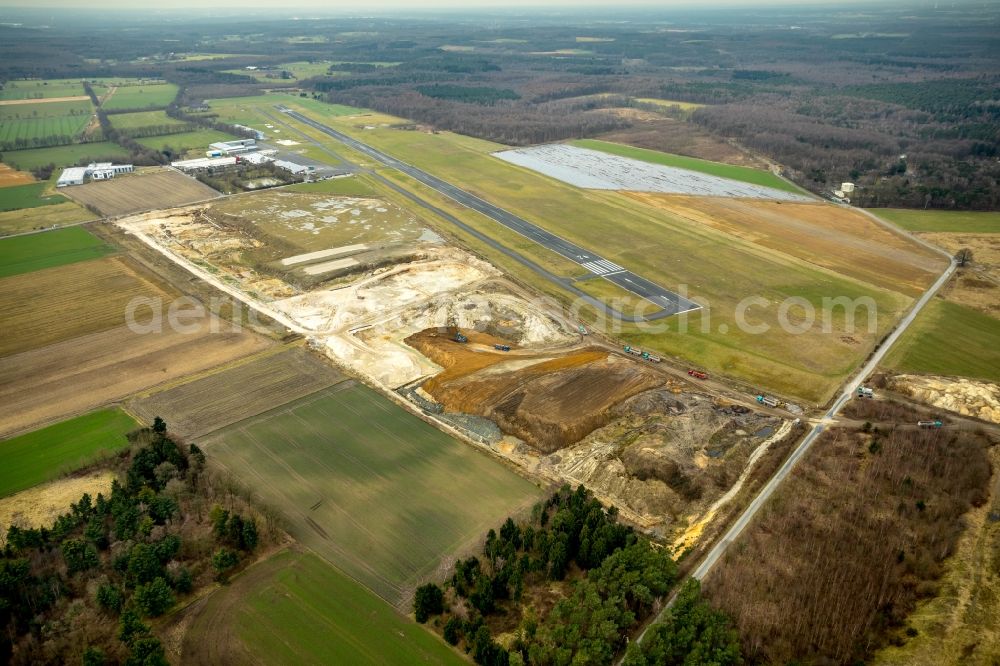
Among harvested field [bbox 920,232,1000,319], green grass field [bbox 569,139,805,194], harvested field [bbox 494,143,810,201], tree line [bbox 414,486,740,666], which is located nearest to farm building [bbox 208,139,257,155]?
harvested field [bbox 494,143,810,201]

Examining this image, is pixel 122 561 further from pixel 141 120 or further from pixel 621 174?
pixel 141 120

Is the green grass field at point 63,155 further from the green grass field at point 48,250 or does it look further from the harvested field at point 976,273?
the harvested field at point 976,273

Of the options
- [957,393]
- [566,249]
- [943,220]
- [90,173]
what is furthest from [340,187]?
[943,220]


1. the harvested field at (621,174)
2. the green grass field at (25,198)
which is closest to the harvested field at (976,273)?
the harvested field at (621,174)

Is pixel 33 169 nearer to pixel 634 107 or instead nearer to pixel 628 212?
pixel 628 212

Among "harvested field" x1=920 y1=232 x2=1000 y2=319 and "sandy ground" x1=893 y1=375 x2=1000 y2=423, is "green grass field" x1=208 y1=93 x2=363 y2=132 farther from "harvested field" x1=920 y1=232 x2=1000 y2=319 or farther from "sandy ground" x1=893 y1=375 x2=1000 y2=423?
"sandy ground" x1=893 y1=375 x2=1000 y2=423

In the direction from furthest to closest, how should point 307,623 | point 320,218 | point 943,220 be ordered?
point 943,220 → point 320,218 → point 307,623
